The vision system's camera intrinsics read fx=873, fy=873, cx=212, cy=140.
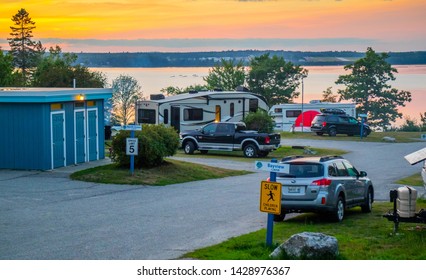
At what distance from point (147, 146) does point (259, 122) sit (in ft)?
54.4

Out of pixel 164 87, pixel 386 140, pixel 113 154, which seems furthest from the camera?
pixel 164 87

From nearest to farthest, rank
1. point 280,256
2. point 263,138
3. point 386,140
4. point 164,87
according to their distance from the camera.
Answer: point 280,256 → point 263,138 → point 386,140 → point 164,87

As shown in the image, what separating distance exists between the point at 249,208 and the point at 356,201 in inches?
89.2

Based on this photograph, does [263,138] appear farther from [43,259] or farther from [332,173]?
[43,259]

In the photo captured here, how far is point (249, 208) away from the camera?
1803 centimetres

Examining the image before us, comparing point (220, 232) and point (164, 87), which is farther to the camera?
point (164, 87)

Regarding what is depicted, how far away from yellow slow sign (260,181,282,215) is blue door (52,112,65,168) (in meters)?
14.4

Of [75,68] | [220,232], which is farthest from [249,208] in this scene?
[75,68]

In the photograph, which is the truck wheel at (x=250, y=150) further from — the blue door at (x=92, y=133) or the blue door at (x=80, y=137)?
the blue door at (x=80, y=137)

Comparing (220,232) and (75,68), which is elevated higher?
(75,68)

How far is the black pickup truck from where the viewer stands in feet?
117

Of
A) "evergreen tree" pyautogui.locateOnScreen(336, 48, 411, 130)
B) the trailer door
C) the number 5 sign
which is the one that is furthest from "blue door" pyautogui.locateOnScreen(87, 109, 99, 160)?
"evergreen tree" pyautogui.locateOnScreen(336, 48, 411, 130)

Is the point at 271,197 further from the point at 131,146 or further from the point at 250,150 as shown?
the point at 250,150

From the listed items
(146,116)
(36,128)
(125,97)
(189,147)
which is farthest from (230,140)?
(125,97)
